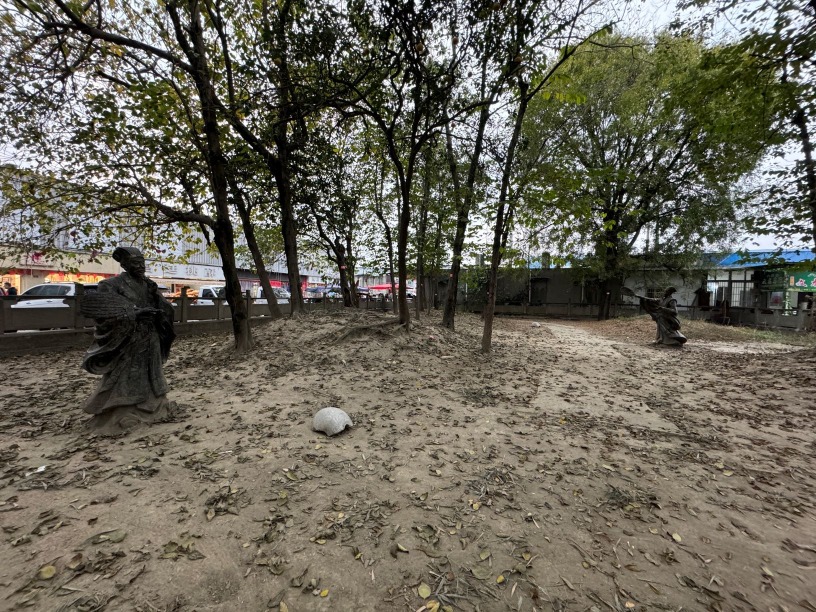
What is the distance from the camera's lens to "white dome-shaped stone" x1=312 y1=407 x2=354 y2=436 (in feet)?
13.5

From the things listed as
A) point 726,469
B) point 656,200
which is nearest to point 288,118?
point 726,469

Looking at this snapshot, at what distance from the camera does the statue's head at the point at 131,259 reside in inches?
158

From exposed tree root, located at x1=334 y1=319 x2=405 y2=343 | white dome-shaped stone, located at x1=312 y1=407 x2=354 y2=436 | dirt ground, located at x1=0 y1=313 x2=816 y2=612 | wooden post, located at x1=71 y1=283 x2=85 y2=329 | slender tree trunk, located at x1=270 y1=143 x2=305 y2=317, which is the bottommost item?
dirt ground, located at x1=0 y1=313 x2=816 y2=612

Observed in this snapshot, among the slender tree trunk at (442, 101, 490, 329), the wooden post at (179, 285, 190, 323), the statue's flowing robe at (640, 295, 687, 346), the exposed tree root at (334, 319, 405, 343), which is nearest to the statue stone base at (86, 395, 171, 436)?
the exposed tree root at (334, 319, 405, 343)

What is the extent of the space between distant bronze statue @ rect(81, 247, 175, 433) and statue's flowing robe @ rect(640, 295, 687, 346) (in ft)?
40.3

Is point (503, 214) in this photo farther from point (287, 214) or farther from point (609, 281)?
point (609, 281)

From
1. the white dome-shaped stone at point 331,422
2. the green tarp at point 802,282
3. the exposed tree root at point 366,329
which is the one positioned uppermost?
the green tarp at point 802,282

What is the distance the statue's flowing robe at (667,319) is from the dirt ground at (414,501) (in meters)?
5.01

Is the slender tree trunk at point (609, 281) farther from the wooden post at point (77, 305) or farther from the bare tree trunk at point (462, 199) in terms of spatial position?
the wooden post at point (77, 305)

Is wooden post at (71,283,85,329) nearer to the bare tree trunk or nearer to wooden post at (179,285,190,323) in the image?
wooden post at (179,285,190,323)

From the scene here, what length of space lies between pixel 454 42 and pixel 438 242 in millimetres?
8093

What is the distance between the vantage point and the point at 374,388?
5809mm

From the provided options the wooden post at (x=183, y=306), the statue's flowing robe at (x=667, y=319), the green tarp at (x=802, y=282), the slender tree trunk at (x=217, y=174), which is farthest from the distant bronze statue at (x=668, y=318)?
the wooden post at (x=183, y=306)

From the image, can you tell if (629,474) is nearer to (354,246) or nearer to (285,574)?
(285,574)
